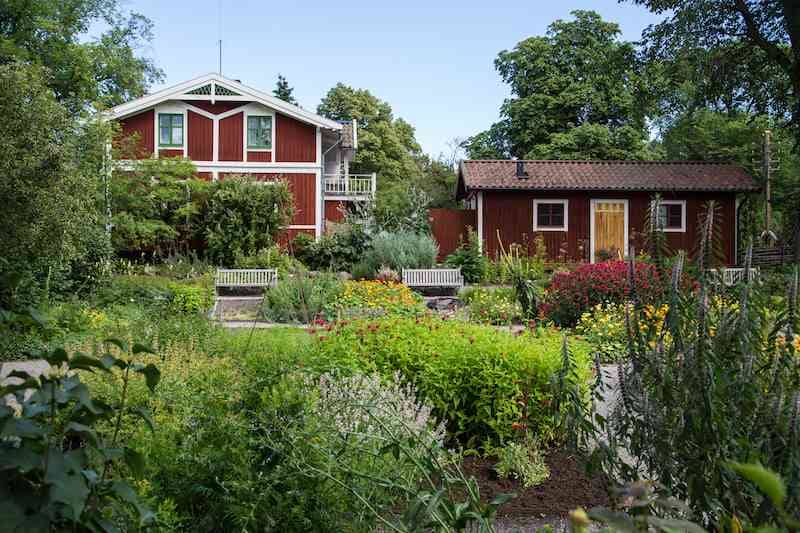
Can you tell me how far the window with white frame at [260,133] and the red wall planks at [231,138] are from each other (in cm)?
27

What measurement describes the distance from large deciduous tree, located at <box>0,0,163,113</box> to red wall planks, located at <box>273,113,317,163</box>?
256 inches

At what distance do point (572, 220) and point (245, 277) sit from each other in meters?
11.3

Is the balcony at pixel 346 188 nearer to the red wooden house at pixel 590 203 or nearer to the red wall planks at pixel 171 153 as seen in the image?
the red wooden house at pixel 590 203

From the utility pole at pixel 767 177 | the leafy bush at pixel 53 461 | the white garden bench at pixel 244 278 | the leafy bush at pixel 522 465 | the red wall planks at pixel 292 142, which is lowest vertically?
the leafy bush at pixel 522 465

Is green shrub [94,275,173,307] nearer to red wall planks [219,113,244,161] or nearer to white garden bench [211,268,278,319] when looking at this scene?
white garden bench [211,268,278,319]

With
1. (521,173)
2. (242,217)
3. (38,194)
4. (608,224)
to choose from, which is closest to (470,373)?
(38,194)

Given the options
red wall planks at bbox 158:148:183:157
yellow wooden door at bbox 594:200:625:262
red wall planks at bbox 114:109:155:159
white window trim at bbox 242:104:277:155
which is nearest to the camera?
yellow wooden door at bbox 594:200:625:262

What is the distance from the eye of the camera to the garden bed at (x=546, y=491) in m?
4.57

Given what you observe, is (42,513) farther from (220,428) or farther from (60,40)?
(60,40)

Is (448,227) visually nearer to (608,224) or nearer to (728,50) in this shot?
(608,224)

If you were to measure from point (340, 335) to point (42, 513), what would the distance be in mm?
4713

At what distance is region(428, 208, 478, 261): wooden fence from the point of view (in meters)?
25.1

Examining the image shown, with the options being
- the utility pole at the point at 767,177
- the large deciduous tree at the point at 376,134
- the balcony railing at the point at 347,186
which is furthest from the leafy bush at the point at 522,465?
the large deciduous tree at the point at 376,134

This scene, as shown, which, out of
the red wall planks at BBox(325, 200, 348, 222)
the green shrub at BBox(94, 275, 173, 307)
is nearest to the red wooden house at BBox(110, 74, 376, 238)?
the red wall planks at BBox(325, 200, 348, 222)
